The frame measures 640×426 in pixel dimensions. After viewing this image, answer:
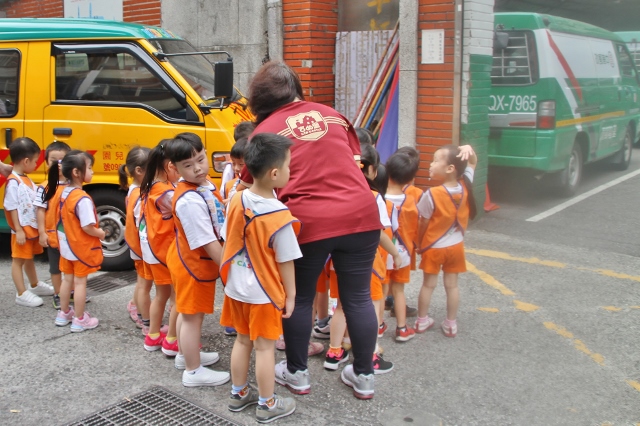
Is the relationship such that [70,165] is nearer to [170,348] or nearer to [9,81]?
[170,348]

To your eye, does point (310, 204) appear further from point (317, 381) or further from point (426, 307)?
point (426, 307)

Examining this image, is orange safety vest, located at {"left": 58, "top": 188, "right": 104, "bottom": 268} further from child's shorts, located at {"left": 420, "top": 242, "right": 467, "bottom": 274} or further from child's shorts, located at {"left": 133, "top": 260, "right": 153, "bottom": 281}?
child's shorts, located at {"left": 420, "top": 242, "right": 467, "bottom": 274}

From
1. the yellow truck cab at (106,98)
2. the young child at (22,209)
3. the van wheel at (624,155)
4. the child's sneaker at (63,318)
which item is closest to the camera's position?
the child's sneaker at (63,318)

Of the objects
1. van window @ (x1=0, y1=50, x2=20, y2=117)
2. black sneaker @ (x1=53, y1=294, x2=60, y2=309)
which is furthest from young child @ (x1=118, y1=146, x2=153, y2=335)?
van window @ (x1=0, y1=50, x2=20, y2=117)

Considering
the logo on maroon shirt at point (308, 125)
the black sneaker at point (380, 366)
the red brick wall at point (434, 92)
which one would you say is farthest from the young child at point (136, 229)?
the red brick wall at point (434, 92)

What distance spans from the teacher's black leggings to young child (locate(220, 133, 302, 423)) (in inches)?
6.6

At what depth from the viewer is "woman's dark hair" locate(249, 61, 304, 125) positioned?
364cm

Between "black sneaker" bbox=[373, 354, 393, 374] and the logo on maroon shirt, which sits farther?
"black sneaker" bbox=[373, 354, 393, 374]

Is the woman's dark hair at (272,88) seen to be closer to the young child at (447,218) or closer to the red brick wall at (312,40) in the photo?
the young child at (447,218)

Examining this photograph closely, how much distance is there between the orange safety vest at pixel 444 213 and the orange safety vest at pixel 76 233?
2300 mm

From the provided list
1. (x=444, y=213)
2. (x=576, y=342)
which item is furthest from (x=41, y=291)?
(x=576, y=342)

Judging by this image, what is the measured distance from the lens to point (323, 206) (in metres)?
3.47

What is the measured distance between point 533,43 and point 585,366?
517 cm

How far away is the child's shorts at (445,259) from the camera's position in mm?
4586
